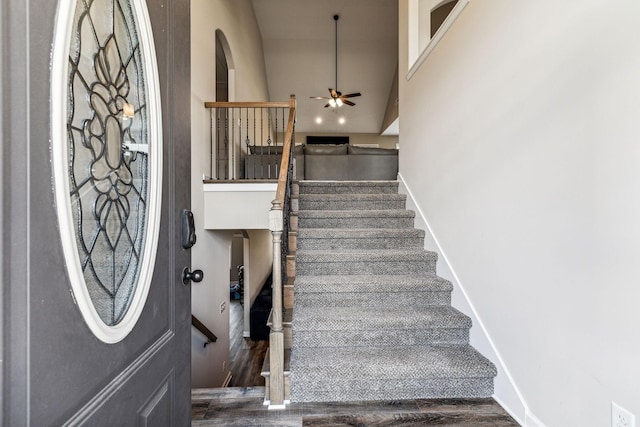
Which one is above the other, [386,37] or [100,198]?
[386,37]

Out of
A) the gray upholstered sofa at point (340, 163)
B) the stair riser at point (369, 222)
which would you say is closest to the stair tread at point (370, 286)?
the stair riser at point (369, 222)

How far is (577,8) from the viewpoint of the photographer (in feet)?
4.31

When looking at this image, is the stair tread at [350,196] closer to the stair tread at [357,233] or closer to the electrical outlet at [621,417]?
the stair tread at [357,233]

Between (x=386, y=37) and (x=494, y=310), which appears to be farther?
(x=386, y=37)

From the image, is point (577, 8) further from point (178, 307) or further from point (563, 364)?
point (178, 307)

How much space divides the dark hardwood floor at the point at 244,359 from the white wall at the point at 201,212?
36cm

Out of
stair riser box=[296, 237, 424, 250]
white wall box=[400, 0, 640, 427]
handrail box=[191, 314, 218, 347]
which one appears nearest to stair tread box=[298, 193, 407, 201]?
stair riser box=[296, 237, 424, 250]

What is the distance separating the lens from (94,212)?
26.6 inches

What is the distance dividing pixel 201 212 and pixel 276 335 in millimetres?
2119

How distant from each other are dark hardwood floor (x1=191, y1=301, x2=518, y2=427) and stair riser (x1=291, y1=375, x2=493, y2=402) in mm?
30

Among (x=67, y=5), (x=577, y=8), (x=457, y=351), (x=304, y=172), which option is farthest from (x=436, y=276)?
(x=304, y=172)

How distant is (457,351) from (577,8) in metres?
1.90

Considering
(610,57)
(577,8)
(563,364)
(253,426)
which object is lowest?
(253,426)

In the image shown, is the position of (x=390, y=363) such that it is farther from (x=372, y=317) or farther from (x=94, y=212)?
(x=94, y=212)
